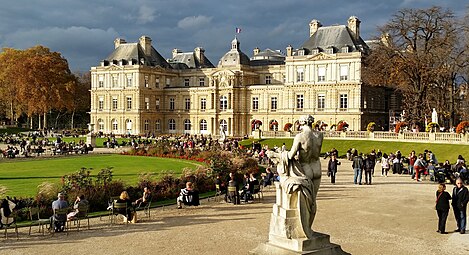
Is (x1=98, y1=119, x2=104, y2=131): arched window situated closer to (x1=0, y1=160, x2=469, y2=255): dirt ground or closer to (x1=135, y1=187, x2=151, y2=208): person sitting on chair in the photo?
(x1=0, y1=160, x2=469, y2=255): dirt ground

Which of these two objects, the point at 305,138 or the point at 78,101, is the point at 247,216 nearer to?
the point at 305,138

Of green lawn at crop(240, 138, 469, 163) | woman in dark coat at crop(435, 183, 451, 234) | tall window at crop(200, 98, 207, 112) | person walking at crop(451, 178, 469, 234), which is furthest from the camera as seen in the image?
tall window at crop(200, 98, 207, 112)

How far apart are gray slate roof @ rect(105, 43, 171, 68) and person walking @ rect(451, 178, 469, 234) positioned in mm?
65059

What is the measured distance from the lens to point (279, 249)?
30.6ft

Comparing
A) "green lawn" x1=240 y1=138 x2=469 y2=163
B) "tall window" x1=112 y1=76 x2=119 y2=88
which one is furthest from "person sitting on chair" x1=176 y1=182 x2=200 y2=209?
"tall window" x1=112 y1=76 x2=119 y2=88

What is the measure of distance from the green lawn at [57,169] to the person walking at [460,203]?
14.1 metres

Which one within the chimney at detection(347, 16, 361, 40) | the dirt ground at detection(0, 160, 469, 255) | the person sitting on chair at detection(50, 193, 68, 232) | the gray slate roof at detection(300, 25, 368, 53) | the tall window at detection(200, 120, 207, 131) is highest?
the chimney at detection(347, 16, 361, 40)

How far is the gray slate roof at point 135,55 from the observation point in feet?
248

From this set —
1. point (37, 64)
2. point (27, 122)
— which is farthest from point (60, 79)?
point (27, 122)

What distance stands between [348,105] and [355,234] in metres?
45.8

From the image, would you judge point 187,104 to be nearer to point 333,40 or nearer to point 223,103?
point 223,103

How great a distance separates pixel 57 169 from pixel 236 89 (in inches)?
1664

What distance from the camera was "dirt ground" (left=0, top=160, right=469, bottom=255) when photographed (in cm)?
1257

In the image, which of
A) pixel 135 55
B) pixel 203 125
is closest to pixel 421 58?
pixel 203 125
